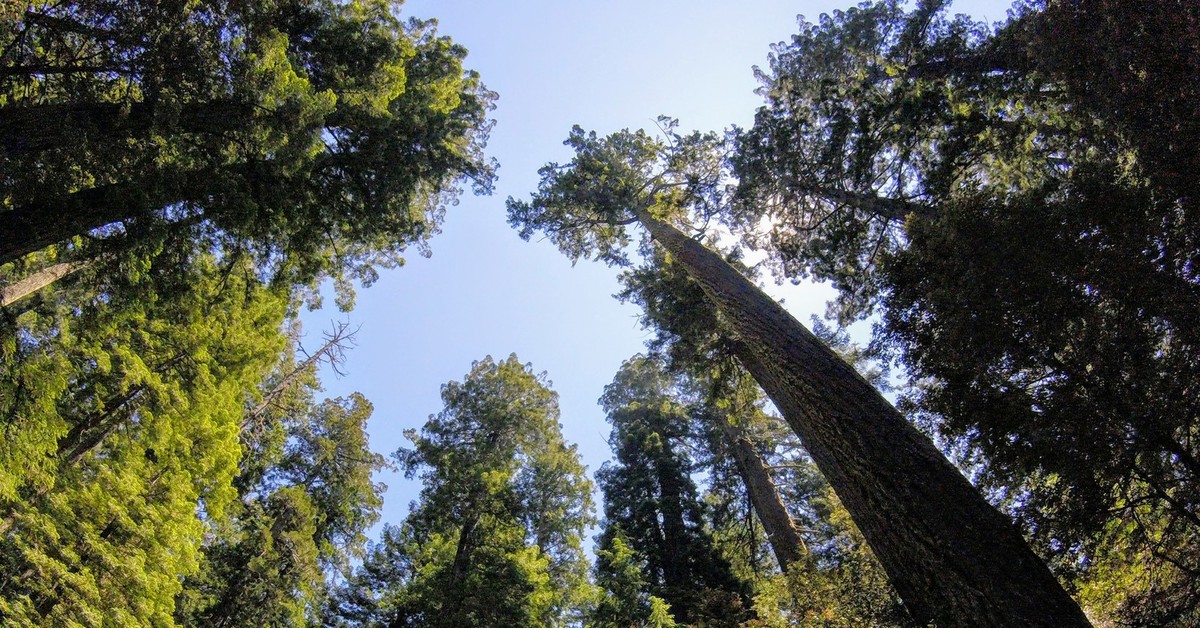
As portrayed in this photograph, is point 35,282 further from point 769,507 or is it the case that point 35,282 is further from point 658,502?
point 658,502

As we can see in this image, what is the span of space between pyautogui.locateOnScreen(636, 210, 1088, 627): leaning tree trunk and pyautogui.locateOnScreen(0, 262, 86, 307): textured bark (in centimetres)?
971

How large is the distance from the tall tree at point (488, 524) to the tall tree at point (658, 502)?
6.00 feet

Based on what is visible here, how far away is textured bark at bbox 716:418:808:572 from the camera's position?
11766mm

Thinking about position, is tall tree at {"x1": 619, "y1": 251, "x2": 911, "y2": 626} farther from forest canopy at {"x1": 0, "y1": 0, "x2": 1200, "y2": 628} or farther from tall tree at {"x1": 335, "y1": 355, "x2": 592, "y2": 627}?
tall tree at {"x1": 335, "y1": 355, "x2": 592, "y2": 627}

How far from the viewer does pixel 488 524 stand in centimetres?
1645

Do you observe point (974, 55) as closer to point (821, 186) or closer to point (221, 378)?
point (821, 186)

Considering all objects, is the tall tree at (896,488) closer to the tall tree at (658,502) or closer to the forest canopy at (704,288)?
the forest canopy at (704,288)

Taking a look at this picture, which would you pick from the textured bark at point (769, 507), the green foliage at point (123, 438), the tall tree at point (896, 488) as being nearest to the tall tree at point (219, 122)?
the green foliage at point (123, 438)

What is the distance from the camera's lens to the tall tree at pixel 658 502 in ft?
55.7

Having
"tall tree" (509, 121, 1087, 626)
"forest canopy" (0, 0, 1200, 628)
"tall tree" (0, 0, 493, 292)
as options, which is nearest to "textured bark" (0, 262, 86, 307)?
"forest canopy" (0, 0, 1200, 628)

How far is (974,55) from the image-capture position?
828cm

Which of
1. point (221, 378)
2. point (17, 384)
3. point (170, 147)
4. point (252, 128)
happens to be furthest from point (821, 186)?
point (17, 384)

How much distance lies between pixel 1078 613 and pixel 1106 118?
13.3 ft

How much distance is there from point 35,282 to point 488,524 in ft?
38.5
